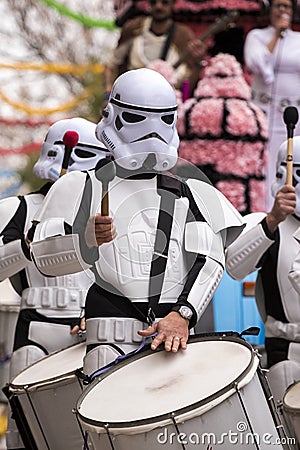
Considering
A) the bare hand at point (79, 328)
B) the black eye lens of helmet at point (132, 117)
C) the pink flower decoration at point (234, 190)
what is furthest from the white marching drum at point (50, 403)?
the pink flower decoration at point (234, 190)

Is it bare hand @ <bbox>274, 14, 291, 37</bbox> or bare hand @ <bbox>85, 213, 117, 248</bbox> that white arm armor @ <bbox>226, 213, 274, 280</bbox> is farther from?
bare hand @ <bbox>274, 14, 291, 37</bbox>

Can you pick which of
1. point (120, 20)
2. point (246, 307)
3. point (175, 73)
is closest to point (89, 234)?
A: point (246, 307)

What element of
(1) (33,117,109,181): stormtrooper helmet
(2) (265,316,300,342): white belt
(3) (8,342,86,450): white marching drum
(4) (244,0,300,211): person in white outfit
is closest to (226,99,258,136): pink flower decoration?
(4) (244,0,300,211): person in white outfit

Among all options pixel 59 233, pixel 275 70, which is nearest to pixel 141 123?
pixel 59 233

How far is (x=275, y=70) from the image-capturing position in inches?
391

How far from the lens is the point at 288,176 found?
5602 millimetres

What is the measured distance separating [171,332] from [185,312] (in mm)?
122

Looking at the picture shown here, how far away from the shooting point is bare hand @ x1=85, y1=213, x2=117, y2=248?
15.2 ft

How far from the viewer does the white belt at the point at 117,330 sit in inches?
188

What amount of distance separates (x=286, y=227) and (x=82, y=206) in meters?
1.38

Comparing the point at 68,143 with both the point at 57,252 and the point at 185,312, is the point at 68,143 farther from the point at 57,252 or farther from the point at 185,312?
the point at 185,312

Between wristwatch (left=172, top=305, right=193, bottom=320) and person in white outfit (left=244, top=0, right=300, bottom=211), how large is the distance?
522 centimetres

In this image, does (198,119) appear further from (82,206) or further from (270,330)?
(82,206)

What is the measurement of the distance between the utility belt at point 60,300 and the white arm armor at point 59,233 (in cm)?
93
